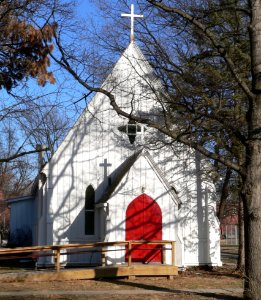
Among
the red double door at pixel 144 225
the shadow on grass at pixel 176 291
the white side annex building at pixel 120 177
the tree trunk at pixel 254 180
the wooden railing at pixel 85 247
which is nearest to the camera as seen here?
the tree trunk at pixel 254 180

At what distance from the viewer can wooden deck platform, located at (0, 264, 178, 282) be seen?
16.6 m

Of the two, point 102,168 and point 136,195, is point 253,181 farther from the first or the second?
point 102,168

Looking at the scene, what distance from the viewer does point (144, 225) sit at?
67.4 ft

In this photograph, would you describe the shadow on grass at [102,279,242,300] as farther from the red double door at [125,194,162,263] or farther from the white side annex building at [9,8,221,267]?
the white side annex building at [9,8,221,267]

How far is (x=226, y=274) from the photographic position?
65.3ft

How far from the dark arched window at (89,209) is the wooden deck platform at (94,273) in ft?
15.1

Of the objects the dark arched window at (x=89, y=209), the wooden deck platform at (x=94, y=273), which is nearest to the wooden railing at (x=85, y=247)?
the wooden deck platform at (x=94, y=273)

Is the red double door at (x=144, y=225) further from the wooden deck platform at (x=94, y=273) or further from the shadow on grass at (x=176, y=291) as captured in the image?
the shadow on grass at (x=176, y=291)

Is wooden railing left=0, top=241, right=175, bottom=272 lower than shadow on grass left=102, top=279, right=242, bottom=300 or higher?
higher

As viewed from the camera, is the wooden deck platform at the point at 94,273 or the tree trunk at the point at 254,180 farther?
the wooden deck platform at the point at 94,273

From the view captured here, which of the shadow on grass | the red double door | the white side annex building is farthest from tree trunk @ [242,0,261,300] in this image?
the white side annex building

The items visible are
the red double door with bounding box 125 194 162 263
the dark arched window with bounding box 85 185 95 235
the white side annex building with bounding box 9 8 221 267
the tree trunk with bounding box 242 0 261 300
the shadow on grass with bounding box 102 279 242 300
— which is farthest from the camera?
the dark arched window with bounding box 85 185 95 235

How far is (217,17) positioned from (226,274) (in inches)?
369

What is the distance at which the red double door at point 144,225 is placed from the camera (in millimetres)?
20141
